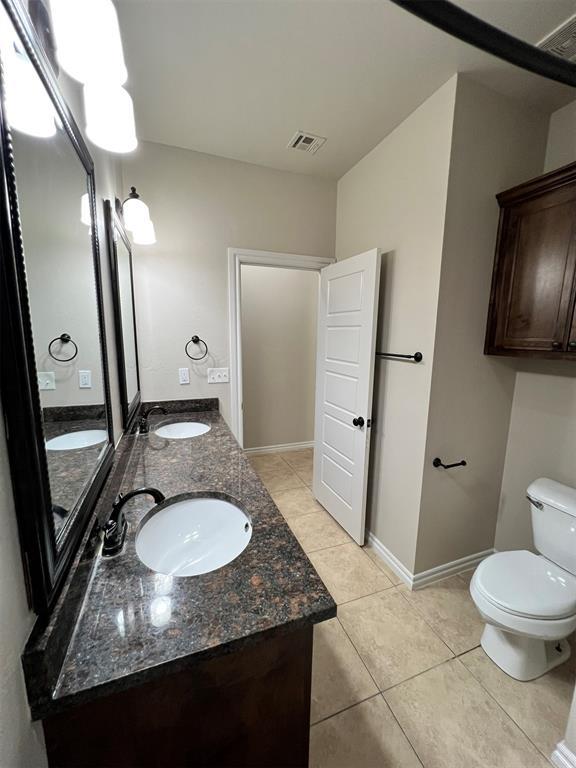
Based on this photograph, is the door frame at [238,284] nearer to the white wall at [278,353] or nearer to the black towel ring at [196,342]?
the black towel ring at [196,342]

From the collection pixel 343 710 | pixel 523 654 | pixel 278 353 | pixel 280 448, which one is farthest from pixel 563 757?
pixel 278 353

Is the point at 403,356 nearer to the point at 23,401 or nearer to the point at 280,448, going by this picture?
the point at 23,401

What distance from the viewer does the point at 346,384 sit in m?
2.25

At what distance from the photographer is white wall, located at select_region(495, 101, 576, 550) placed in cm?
163

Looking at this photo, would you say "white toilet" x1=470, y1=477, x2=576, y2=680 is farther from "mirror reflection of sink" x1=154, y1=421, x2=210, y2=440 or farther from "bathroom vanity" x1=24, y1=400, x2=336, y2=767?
"mirror reflection of sink" x1=154, y1=421, x2=210, y2=440

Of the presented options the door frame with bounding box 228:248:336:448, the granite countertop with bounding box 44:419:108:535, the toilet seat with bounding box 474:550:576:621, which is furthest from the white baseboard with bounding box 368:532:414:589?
the granite countertop with bounding box 44:419:108:535

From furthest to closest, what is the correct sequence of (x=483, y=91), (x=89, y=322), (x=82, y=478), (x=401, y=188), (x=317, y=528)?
(x=317, y=528), (x=401, y=188), (x=483, y=91), (x=89, y=322), (x=82, y=478)

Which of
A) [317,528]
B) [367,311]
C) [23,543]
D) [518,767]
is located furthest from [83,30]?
[317,528]

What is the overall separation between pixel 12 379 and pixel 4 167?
0.35m

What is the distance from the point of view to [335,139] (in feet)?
6.57

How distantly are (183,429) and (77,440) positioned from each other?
4.05ft

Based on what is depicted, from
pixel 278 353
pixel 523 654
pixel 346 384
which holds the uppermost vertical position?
pixel 278 353

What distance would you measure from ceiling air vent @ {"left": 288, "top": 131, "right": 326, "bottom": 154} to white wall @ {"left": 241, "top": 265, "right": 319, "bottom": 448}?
1496 mm

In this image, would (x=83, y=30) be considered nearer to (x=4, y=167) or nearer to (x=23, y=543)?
(x=4, y=167)
